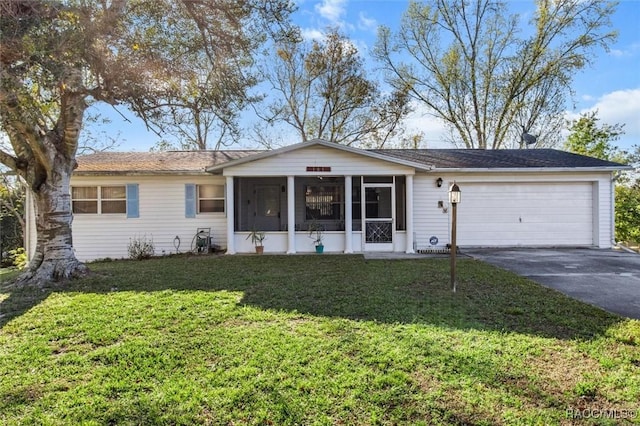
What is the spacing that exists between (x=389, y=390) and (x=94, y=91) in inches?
291

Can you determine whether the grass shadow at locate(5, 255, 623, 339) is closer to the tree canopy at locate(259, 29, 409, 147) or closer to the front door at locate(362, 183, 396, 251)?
the front door at locate(362, 183, 396, 251)

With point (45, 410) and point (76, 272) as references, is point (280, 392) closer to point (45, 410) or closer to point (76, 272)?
point (45, 410)

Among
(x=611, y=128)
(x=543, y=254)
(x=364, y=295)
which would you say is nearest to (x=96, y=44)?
(x=364, y=295)

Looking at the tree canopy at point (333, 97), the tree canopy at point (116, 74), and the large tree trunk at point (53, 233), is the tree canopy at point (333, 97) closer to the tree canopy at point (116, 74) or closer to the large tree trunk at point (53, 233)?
the tree canopy at point (116, 74)

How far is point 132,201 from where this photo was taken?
11.6m

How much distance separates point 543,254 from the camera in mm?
10078

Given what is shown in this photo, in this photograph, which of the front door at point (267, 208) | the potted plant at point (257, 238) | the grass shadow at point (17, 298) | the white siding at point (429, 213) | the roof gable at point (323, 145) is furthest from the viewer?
the front door at point (267, 208)

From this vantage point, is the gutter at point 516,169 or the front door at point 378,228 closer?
the gutter at point 516,169

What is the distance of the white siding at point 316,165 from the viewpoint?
10805mm

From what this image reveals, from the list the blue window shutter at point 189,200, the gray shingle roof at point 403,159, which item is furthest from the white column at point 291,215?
the blue window shutter at point 189,200

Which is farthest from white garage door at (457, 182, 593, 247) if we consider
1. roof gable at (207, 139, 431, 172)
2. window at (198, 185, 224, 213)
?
window at (198, 185, 224, 213)

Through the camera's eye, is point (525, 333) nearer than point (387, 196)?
Yes

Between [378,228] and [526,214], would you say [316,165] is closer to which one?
[378,228]

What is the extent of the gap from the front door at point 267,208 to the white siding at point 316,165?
221 cm
